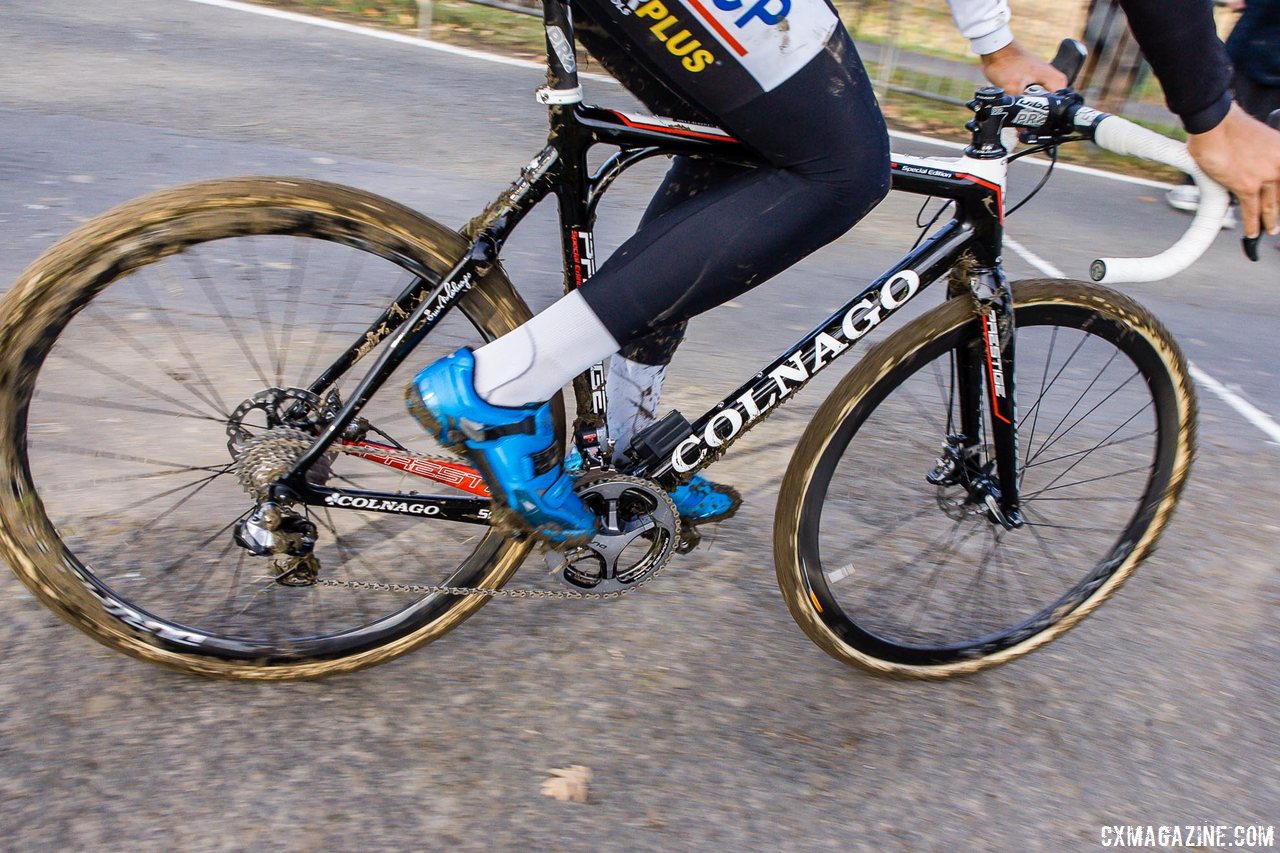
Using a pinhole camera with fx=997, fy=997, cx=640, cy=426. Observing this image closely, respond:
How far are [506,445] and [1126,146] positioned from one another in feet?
4.26

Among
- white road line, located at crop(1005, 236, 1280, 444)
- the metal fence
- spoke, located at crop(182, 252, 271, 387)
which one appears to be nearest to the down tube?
spoke, located at crop(182, 252, 271, 387)

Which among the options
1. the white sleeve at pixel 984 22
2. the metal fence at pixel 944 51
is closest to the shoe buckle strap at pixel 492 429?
the white sleeve at pixel 984 22

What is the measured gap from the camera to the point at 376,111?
611 centimetres

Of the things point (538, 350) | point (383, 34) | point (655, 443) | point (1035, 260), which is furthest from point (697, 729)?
point (383, 34)

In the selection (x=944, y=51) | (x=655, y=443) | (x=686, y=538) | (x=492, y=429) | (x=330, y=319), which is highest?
(x=944, y=51)

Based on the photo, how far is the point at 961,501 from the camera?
8.52 ft

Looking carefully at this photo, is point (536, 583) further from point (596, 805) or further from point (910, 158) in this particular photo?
point (910, 158)

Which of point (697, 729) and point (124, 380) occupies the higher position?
point (124, 380)

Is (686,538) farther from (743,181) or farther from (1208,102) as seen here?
(1208,102)

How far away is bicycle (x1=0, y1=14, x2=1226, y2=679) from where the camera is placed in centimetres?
192

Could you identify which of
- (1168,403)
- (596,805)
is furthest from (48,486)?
(1168,403)

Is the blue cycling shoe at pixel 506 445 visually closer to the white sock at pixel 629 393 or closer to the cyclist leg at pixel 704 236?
the cyclist leg at pixel 704 236

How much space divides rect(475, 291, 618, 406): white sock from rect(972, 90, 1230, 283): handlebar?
92 centimetres

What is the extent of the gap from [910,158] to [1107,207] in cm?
527
